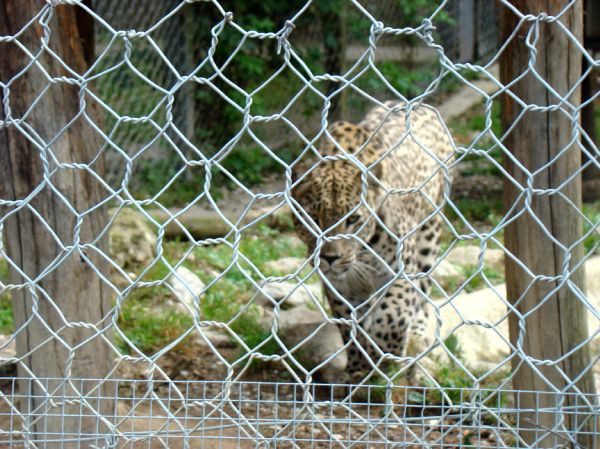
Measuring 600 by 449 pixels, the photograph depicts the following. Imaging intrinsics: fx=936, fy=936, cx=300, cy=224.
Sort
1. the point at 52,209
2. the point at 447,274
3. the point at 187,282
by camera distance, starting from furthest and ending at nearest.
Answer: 1. the point at 447,274
2. the point at 187,282
3. the point at 52,209

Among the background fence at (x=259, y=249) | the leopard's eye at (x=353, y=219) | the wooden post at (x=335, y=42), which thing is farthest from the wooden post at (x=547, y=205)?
the wooden post at (x=335, y=42)

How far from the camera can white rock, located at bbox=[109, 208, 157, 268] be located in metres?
5.82

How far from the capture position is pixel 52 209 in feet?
9.23

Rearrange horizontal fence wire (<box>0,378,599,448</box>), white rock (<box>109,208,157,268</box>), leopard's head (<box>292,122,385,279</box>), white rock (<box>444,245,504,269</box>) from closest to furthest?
horizontal fence wire (<box>0,378,599,448</box>)
leopard's head (<box>292,122,385,279</box>)
white rock (<box>109,208,157,268</box>)
white rock (<box>444,245,504,269</box>)

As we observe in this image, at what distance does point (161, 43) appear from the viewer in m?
8.41

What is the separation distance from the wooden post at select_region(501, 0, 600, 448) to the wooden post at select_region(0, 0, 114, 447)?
1232mm

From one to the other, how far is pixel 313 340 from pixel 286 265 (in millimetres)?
1516

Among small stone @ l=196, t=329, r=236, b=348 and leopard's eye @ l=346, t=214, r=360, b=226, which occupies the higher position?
leopard's eye @ l=346, t=214, r=360, b=226

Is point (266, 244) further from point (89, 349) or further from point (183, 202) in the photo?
point (89, 349)

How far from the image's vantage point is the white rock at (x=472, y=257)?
637 cm

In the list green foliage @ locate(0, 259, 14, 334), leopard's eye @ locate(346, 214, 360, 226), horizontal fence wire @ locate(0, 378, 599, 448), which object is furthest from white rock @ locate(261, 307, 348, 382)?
green foliage @ locate(0, 259, 14, 334)

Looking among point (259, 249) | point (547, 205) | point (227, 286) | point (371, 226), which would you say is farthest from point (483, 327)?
point (259, 249)

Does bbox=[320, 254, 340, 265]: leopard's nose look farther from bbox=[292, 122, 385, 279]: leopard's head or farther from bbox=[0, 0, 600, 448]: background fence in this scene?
bbox=[0, 0, 600, 448]: background fence

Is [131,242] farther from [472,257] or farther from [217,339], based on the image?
[472,257]
